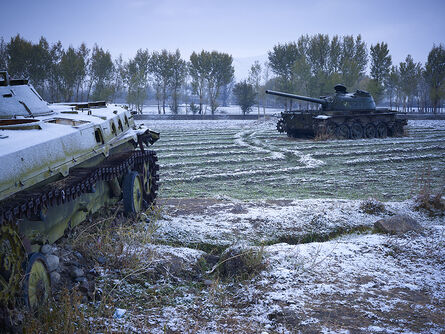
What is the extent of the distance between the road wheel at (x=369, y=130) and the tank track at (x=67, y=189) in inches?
694

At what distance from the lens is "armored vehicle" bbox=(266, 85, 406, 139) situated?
2050 cm

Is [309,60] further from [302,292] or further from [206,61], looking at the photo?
[302,292]

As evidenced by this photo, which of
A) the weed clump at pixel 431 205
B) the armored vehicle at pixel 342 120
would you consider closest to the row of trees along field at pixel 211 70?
the armored vehicle at pixel 342 120

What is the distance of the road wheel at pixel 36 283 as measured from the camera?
3322 mm

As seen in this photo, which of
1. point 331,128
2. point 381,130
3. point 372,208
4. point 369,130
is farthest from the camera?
point 381,130

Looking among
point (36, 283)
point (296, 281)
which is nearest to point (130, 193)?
point (36, 283)

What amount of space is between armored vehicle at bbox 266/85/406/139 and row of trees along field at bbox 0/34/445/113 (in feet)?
74.0

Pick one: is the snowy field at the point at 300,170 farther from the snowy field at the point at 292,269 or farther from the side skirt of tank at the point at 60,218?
the side skirt of tank at the point at 60,218

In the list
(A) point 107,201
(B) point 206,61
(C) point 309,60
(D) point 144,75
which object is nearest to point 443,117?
(C) point 309,60

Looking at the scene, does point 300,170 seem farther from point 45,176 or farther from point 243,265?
point 45,176

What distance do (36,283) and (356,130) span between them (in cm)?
2021

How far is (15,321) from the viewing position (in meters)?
3.11

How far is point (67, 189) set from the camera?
13.5 feet

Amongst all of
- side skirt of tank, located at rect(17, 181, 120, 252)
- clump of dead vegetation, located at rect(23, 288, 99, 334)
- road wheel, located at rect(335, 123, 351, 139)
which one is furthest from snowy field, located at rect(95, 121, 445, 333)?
road wheel, located at rect(335, 123, 351, 139)
